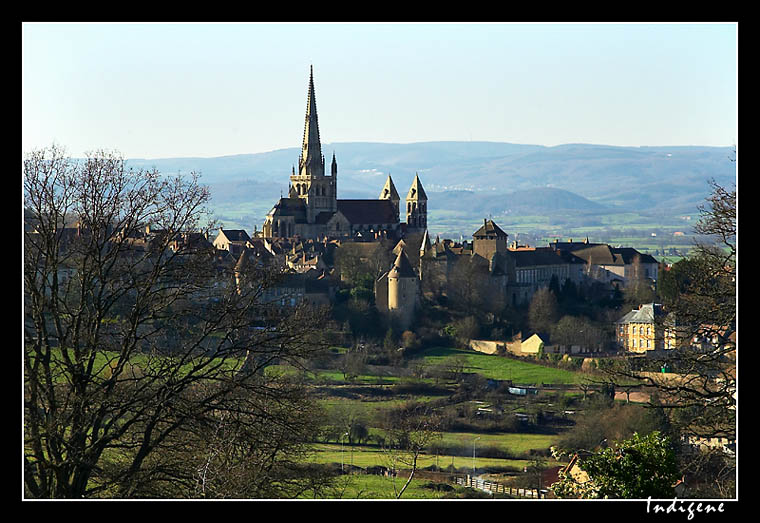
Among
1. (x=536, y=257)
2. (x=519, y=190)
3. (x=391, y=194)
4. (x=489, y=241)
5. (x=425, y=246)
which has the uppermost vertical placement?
(x=519, y=190)

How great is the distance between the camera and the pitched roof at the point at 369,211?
221 feet

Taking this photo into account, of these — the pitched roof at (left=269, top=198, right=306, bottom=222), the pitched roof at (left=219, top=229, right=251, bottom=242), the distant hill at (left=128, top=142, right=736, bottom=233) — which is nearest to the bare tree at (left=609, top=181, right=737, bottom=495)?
the pitched roof at (left=219, top=229, right=251, bottom=242)

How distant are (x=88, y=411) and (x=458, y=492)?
41.2ft

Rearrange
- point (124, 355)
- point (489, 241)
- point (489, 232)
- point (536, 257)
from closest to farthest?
point (124, 355) → point (489, 232) → point (489, 241) → point (536, 257)

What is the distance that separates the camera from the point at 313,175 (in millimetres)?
69125

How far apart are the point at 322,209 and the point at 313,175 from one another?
2285mm

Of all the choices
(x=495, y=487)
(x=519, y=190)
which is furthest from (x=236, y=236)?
(x=519, y=190)

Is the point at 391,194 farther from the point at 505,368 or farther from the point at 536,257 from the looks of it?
the point at 505,368

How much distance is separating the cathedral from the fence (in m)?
40.1

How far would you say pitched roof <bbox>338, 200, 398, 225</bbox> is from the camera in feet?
221

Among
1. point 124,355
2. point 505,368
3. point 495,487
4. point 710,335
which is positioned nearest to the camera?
point 124,355

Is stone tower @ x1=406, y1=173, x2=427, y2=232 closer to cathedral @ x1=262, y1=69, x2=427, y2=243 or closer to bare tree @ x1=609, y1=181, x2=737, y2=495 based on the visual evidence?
cathedral @ x1=262, y1=69, x2=427, y2=243
